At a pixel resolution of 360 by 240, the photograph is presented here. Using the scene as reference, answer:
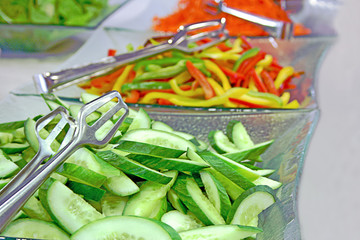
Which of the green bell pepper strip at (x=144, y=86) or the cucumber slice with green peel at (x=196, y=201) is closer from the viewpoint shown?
the cucumber slice with green peel at (x=196, y=201)

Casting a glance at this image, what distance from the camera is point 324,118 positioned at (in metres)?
1.79

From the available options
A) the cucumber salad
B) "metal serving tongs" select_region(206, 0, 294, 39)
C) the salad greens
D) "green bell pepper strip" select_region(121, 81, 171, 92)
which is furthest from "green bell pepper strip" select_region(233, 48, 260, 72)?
the salad greens

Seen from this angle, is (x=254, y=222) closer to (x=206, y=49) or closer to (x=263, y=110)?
(x=263, y=110)

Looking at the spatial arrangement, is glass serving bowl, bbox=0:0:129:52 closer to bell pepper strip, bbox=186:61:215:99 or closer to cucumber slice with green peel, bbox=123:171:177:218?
bell pepper strip, bbox=186:61:215:99

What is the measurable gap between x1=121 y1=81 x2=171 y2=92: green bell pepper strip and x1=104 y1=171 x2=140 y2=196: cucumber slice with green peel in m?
0.76

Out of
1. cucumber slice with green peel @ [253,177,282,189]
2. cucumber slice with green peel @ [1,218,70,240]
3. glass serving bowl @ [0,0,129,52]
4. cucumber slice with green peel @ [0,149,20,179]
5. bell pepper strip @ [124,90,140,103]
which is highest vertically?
glass serving bowl @ [0,0,129,52]

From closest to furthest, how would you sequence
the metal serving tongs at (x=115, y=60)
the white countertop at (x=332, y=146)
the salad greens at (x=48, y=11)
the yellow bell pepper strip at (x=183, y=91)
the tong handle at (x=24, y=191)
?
the tong handle at (x=24, y=191) < the white countertop at (x=332, y=146) < the metal serving tongs at (x=115, y=60) < the yellow bell pepper strip at (x=183, y=91) < the salad greens at (x=48, y=11)

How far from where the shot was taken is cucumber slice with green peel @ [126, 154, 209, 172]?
832 mm

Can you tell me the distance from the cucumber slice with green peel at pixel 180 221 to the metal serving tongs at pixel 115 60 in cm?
82

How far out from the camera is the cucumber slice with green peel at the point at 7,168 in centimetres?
81

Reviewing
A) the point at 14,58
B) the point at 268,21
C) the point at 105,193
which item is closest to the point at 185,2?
the point at 268,21

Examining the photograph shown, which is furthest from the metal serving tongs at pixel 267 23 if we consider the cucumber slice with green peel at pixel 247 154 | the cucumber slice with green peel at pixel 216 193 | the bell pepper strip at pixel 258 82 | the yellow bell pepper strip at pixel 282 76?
the cucumber slice with green peel at pixel 216 193

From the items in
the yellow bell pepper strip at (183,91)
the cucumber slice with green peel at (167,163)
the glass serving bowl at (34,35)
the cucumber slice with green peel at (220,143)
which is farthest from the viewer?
the glass serving bowl at (34,35)

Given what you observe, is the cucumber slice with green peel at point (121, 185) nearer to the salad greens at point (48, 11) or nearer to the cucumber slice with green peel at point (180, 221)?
the cucumber slice with green peel at point (180, 221)
